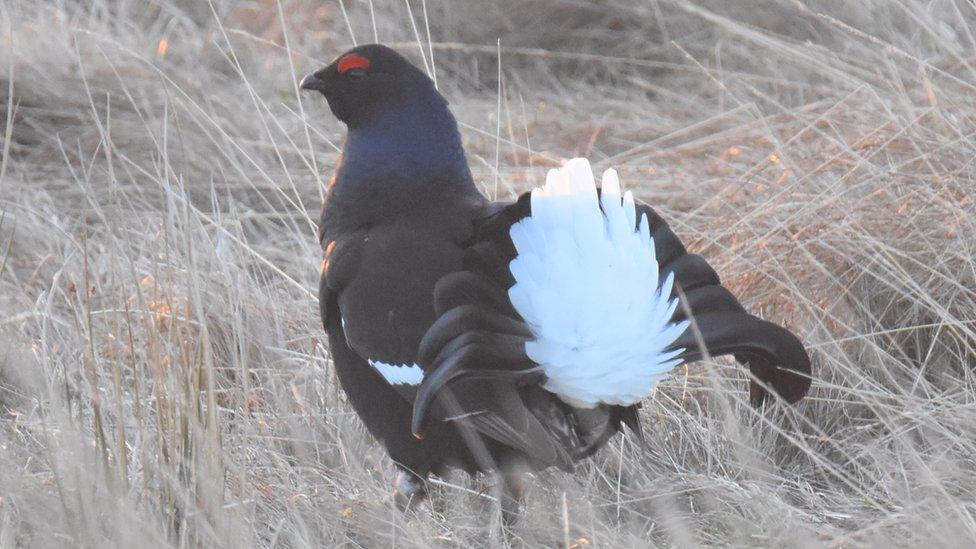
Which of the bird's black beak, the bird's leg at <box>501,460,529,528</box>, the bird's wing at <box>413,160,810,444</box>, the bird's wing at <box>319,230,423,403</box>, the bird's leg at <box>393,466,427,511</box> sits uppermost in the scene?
the bird's black beak

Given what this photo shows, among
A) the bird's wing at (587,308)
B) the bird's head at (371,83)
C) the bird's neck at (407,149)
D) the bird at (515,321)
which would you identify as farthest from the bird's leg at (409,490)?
the bird's head at (371,83)

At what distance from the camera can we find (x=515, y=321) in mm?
2215

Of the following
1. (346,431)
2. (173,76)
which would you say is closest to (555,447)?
(346,431)

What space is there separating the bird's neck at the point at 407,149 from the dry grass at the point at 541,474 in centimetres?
36

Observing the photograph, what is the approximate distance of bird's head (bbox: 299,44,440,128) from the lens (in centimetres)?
273

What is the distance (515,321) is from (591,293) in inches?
5.1

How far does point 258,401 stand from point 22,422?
546mm

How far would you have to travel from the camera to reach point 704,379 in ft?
9.72

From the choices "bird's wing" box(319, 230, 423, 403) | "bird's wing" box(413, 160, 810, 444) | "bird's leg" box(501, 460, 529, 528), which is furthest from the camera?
"bird's leg" box(501, 460, 529, 528)

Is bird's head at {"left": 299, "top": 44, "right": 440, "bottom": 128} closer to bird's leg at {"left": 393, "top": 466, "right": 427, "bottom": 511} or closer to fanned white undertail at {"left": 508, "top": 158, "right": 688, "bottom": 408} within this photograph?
fanned white undertail at {"left": 508, "top": 158, "right": 688, "bottom": 408}

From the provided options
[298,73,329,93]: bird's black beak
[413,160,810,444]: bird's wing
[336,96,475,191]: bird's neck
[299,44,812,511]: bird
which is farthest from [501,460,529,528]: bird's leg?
[298,73,329,93]: bird's black beak

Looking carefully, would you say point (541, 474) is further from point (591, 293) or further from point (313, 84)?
point (313, 84)

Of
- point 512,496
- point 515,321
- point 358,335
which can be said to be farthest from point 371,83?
point 512,496

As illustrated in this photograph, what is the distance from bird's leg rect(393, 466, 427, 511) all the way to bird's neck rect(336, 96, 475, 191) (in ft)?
1.82
